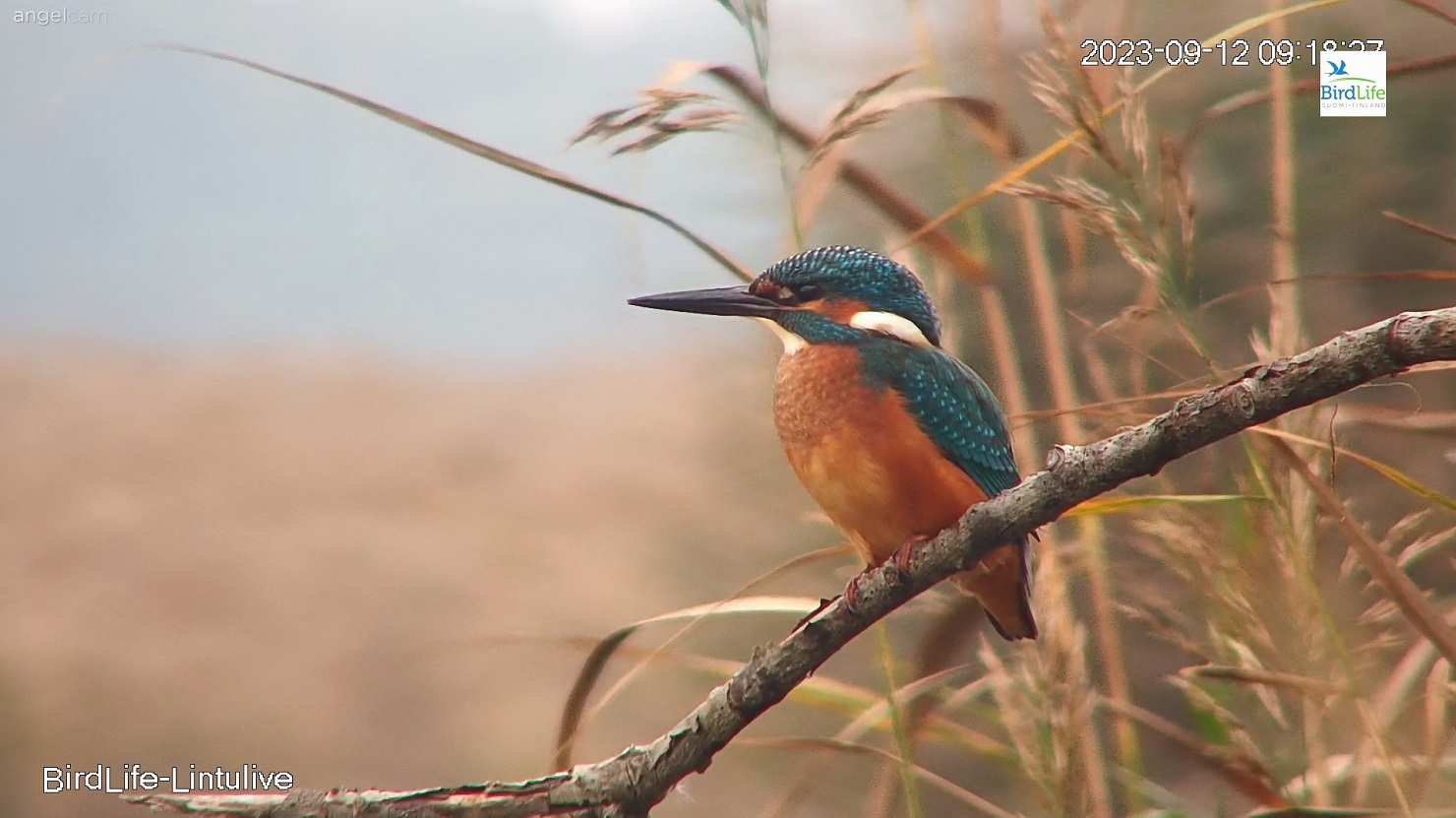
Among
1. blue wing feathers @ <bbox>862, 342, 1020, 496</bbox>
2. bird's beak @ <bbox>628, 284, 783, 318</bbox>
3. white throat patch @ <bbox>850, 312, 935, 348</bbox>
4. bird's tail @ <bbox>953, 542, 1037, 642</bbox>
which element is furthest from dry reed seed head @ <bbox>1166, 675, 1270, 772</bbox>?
bird's beak @ <bbox>628, 284, 783, 318</bbox>

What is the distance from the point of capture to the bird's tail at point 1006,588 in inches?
37.9

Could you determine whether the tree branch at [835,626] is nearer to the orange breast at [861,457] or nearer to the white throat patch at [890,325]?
the orange breast at [861,457]

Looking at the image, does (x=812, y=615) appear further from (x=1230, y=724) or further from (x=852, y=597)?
(x=1230, y=724)

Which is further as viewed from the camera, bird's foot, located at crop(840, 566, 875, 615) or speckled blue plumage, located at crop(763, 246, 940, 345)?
speckled blue plumage, located at crop(763, 246, 940, 345)

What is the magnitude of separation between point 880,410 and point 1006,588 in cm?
19

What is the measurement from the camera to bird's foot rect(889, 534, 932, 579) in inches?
31.1

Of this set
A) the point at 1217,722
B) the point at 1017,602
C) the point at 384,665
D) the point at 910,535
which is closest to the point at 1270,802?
the point at 1217,722

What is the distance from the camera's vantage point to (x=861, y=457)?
97 centimetres

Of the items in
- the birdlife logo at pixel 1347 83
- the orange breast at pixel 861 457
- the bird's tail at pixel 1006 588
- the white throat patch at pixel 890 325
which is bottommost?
the bird's tail at pixel 1006 588

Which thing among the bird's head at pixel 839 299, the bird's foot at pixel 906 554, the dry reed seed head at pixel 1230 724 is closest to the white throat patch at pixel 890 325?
the bird's head at pixel 839 299

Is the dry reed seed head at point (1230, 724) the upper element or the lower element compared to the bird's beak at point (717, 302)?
lower

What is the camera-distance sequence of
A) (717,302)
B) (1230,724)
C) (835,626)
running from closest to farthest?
(835,626), (717,302), (1230,724)

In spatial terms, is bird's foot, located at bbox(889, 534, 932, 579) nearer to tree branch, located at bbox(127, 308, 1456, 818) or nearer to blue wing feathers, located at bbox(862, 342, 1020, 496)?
tree branch, located at bbox(127, 308, 1456, 818)

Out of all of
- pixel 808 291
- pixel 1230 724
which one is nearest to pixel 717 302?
pixel 808 291
